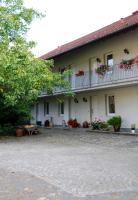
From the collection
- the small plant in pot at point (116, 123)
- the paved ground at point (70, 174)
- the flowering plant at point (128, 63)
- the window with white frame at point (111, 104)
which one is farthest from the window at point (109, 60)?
the paved ground at point (70, 174)

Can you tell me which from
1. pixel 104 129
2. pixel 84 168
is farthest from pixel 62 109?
pixel 84 168

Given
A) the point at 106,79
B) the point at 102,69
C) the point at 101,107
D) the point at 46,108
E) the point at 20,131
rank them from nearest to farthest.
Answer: the point at 20,131, the point at 106,79, the point at 102,69, the point at 101,107, the point at 46,108

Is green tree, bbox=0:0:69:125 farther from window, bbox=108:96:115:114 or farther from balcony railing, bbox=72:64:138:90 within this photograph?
window, bbox=108:96:115:114

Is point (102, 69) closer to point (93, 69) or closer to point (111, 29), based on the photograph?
point (111, 29)

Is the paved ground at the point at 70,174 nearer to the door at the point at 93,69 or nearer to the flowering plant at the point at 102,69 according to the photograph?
the flowering plant at the point at 102,69

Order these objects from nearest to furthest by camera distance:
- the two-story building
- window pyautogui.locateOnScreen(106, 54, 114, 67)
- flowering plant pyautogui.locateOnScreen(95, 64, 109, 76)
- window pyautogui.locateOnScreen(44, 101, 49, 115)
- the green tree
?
the green tree → the two-story building → flowering plant pyautogui.locateOnScreen(95, 64, 109, 76) → window pyautogui.locateOnScreen(106, 54, 114, 67) → window pyautogui.locateOnScreen(44, 101, 49, 115)

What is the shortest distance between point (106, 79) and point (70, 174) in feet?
52.0

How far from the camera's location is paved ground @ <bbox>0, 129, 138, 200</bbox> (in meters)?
7.25

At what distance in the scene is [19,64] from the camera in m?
20.0

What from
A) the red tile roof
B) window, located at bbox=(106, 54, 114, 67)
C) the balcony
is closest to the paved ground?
the balcony

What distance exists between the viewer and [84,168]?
10.3 metres

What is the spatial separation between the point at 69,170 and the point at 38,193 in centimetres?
278

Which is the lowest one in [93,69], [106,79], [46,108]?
[46,108]

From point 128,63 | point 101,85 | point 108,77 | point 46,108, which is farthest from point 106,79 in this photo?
point 46,108
